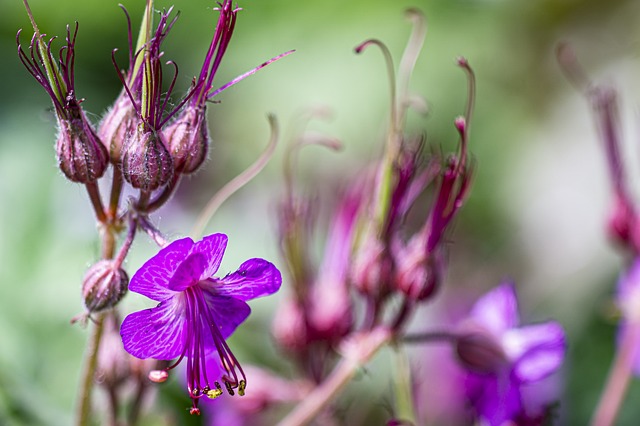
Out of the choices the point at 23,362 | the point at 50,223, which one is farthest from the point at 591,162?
the point at 23,362

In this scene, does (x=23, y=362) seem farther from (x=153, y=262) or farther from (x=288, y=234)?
(x=153, y=262)

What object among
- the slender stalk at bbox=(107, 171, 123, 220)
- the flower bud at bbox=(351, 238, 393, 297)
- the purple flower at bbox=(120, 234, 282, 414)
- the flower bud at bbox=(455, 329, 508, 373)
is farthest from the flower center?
the flower bud at bbox=(455, 329, 508, 373)

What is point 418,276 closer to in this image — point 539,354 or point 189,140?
point 539,354

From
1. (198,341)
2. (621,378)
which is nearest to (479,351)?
(621,378)

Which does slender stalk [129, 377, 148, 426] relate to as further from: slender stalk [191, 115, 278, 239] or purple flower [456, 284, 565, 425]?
purple flower [456, 284, 565, 425]

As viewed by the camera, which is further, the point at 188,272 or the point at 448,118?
the point at 448,118

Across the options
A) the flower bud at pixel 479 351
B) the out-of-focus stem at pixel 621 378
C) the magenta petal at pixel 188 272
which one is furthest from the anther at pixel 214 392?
the out-of-focus stem at pixel 621 378

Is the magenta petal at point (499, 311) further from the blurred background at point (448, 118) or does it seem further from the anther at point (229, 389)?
the blurred background at point (448, 118)
